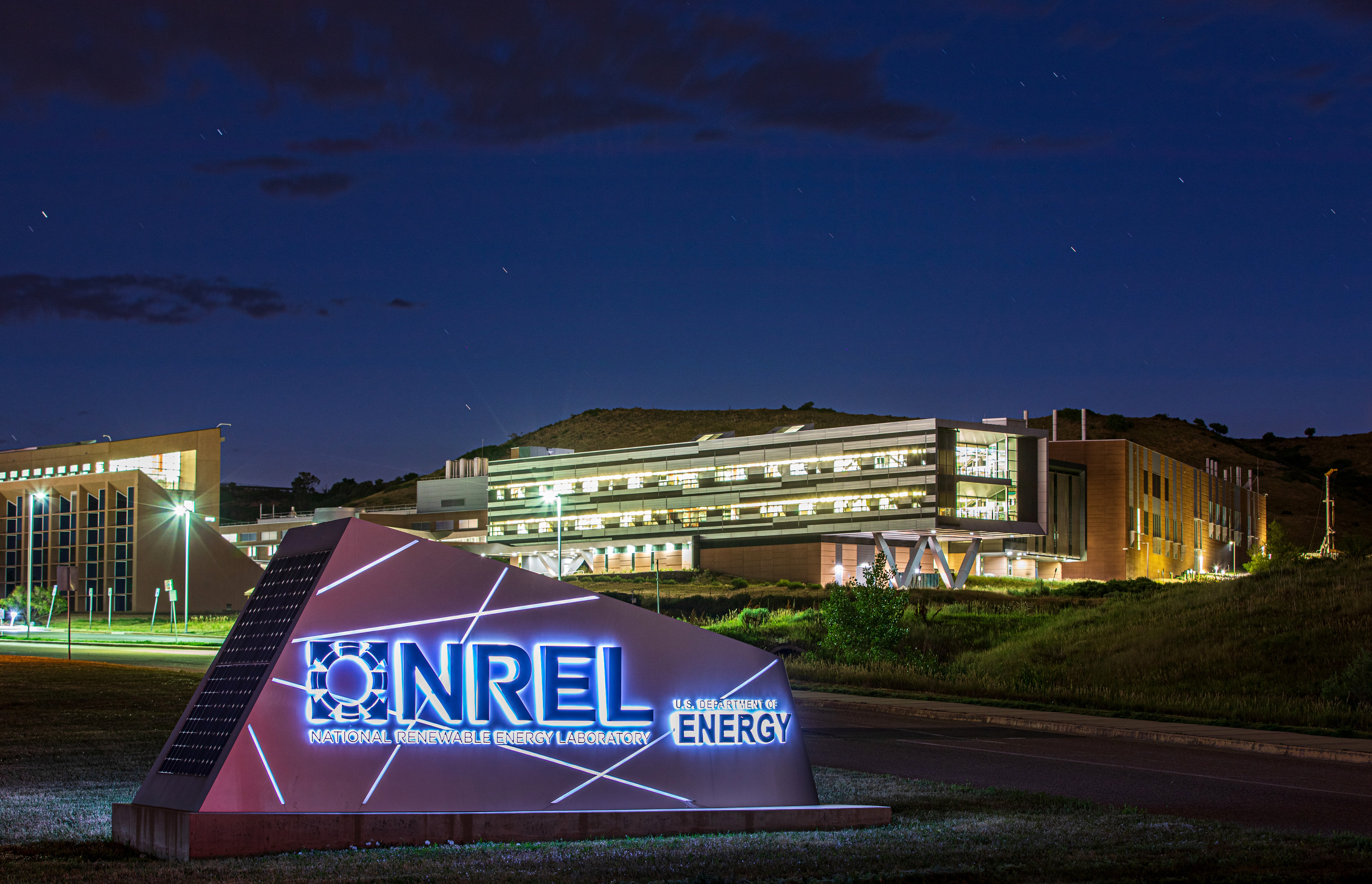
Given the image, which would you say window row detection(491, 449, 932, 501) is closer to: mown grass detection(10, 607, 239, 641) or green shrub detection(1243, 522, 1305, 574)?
green shrub detection(1243, 522, 1305, 574)

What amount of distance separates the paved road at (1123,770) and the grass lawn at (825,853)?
5.97 feet

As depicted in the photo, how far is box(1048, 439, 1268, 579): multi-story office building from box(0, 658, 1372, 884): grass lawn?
334 feet

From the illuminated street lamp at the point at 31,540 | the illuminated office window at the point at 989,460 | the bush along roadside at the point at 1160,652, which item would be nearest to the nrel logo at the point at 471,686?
the bush along roadside at the point at 1160,652

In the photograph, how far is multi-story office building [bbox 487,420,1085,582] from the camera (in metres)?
99.1

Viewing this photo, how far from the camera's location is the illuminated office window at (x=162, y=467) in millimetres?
106562

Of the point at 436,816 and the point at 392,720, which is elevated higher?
the point at 392,720

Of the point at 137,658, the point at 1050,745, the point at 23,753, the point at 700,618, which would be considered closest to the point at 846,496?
the point at 700,618

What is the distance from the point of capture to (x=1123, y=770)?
17.2 metres

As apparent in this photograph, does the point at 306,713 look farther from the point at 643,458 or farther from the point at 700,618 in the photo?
the point at 643,458

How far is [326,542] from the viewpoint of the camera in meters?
9.91

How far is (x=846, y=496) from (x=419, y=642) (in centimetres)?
9446

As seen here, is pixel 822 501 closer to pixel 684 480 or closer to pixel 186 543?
pixel 684 480

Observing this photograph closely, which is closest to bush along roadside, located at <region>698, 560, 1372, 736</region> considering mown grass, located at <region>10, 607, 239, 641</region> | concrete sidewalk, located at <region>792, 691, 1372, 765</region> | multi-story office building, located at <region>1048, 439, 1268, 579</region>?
concrete sidewalk, located at <region>792, 691, 1372, 765</region>

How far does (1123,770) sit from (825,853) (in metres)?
9.43
